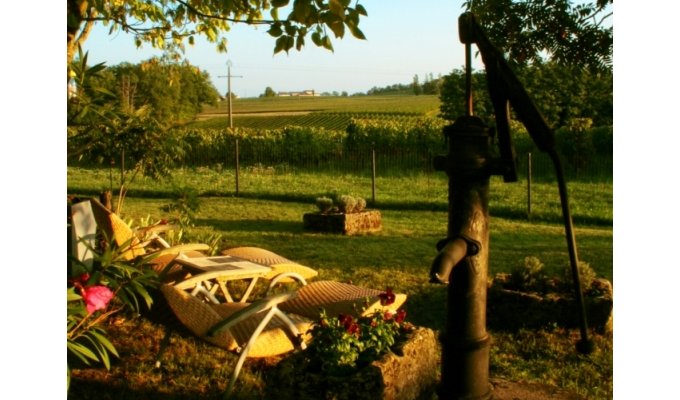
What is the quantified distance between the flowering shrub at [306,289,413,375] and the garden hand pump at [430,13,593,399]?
997 mm

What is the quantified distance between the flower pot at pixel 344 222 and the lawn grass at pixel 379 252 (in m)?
0.18

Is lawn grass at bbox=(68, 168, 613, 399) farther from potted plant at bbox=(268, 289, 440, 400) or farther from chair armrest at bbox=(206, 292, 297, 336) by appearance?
potted plant at bbox=(268, 289, 440, 400)

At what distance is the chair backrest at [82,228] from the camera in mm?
5137

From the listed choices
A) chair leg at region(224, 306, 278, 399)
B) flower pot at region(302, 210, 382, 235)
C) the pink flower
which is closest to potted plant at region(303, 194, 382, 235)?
flower pot at region(302, 210, 382, 235)

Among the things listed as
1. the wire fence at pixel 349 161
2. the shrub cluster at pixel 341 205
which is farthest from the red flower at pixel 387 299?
the wire fence at pixel 349 161

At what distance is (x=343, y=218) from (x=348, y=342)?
6.65 metres

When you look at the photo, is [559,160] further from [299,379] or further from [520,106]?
[299,379]

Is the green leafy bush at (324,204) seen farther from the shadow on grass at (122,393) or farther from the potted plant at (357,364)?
the potted plant at (357,364)

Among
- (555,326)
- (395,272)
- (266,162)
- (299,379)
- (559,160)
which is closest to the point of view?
(559,160)

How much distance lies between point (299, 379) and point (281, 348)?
66 centimetres

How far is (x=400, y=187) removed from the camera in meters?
16.7

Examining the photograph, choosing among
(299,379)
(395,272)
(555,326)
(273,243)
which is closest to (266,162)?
(273,243)

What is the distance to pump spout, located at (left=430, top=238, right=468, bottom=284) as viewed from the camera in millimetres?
1761

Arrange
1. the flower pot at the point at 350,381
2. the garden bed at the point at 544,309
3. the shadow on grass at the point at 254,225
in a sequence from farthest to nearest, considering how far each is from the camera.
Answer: the shadow on grass at the point at 254,225 → the garden bed at the point at 544,309 → the flower pot at the point at 350,381
